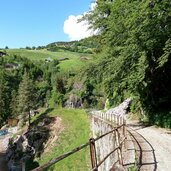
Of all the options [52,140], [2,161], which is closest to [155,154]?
[52,140]

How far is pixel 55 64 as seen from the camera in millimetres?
163125

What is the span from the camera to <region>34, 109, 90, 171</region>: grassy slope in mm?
33513

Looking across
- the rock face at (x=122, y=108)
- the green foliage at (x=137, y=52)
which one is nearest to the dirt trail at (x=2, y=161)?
the rock face at (x=122, y=108)

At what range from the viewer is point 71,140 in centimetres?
4397

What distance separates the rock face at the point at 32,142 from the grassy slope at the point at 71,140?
204cm

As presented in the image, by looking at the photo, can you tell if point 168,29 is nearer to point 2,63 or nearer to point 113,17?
point 113,17

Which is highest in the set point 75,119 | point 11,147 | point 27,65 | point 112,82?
point 27,65

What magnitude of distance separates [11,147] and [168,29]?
38.5 meters

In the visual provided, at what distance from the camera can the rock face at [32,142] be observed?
44594 mm

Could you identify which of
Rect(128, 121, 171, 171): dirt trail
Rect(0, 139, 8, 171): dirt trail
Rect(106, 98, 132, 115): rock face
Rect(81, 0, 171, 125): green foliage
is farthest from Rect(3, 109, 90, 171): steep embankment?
Rect(128, 121, 171, 171): dirt trail

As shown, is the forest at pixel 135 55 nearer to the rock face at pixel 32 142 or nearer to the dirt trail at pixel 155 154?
the dirt trail at pixel 155 154

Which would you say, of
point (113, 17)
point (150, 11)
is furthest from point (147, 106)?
point (150, 11)

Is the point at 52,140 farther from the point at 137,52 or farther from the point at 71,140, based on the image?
the point at 137,52

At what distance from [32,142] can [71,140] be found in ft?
26.6
